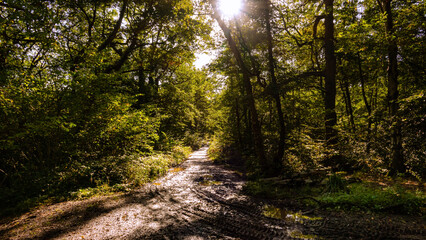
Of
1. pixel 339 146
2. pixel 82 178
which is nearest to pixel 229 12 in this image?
pixel 339 146

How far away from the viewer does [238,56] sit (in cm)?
996

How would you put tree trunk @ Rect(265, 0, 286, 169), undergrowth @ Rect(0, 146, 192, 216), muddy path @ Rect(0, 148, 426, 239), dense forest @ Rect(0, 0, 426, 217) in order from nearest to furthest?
muddy path @ Rect(0, 148, 426, 239), undergrowth @ Rect(0, 146, 192, 216), dense forest @ Rect(0, 0, 426, 217), tree trunk @ Rect(265, 0, 286, 169)

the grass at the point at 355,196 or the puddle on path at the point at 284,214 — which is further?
the puddle on path at the point at 284,214

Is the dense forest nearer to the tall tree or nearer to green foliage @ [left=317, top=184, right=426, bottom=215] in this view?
the tall tree

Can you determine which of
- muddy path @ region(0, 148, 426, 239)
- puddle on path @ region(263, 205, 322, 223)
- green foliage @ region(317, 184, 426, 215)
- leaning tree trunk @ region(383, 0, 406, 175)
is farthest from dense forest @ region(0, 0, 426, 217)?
puddle on path @ region(263, 205, 322, 223)

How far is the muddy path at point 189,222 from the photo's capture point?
372cm

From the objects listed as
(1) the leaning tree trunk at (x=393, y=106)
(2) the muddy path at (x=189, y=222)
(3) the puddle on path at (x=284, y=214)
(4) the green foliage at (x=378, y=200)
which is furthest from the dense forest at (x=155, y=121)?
(3) the puddle on path at (x=284, y=214)

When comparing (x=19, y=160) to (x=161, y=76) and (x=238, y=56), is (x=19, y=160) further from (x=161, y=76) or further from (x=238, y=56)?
(x=161, y=76)

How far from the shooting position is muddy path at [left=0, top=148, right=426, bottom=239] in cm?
372

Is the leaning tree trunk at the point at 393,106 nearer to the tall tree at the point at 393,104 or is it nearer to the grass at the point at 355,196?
the tall tree at the point at 393,104

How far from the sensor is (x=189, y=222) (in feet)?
14.7

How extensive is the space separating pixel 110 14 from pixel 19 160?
39.0 ft

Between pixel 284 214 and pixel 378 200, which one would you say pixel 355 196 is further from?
pixel 284 214

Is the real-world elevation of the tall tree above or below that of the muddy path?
above
